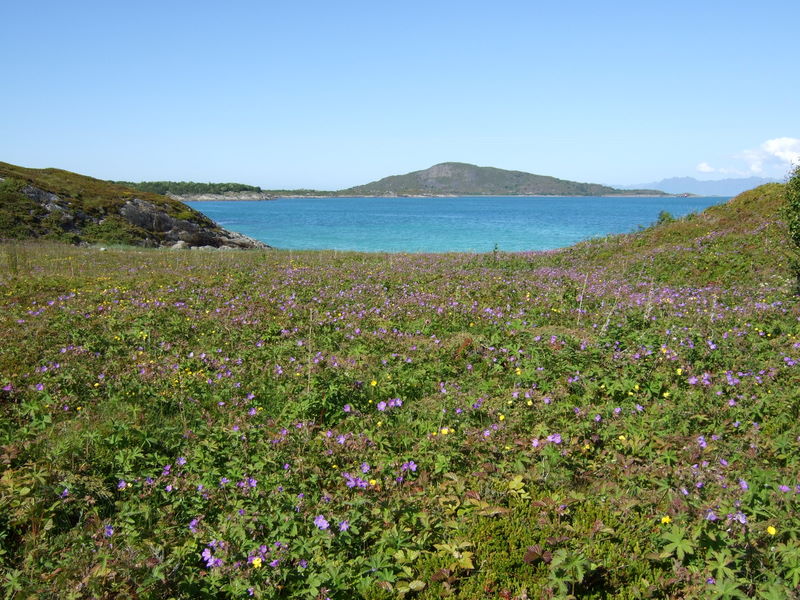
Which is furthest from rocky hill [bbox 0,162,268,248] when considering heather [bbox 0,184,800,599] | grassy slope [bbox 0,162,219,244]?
heather [bbox 0,184,800,599]

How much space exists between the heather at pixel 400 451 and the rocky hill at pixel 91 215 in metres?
31.5

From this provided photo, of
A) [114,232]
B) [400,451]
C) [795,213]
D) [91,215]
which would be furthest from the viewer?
[91,215]

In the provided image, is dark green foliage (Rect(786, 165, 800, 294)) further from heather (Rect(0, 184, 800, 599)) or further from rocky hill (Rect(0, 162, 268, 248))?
rocky hill (Rect(0, 162, 268, 248))

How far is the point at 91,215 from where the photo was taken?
4097 centimetres

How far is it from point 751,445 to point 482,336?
4.52 meters

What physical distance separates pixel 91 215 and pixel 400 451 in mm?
45678

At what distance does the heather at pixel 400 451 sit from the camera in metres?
3.75

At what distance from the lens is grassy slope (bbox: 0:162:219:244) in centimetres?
3500

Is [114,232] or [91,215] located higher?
[91,215]

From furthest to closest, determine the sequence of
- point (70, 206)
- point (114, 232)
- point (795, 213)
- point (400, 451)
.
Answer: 1. point (70, 206)
2. point (114, 232)
3. point (795, 213)
4. point (400, 451)

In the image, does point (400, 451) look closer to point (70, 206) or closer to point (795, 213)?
point (795, 213)

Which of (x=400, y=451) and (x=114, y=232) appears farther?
(x=114, y=232)

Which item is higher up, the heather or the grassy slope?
the grassy slope

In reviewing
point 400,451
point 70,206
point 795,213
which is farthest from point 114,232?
point 795,213
